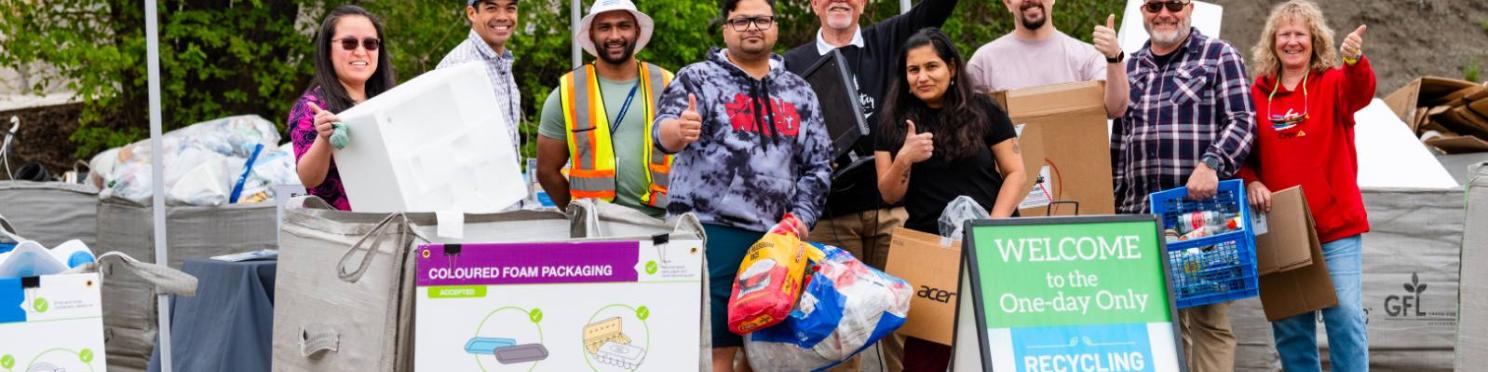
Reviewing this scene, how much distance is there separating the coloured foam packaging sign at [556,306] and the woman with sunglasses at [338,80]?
99 cm

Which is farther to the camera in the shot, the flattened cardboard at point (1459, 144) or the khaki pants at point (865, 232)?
the flattened cardboard at point (1459, 144)

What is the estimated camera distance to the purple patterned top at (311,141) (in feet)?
16.6

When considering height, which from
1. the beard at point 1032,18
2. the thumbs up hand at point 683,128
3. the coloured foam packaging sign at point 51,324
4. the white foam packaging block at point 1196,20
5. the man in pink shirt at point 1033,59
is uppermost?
the white foam packaging block at point 1196,20

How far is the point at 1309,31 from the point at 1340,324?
1.11 meters

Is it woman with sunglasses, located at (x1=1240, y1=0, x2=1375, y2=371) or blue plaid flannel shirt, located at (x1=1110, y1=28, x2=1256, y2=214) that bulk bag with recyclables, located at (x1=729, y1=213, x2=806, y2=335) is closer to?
blue plaid flannel shirt, located at (x1=1110, y1=28, x2=1256, y2=214)

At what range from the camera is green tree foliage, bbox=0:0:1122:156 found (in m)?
11.6

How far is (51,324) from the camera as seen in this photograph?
4.11 metres

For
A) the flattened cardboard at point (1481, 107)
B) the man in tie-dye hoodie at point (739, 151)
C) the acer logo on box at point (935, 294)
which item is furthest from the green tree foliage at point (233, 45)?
the acer logo on box at point (935, 294)

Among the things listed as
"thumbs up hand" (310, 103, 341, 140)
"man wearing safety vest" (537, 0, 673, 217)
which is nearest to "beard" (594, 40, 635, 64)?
"man wearing safety vest" (537, 0, 673, 217)

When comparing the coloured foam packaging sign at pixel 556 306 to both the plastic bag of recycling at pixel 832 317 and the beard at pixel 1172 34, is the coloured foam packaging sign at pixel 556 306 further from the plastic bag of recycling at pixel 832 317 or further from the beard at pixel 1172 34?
the beard at pixel 1172 34

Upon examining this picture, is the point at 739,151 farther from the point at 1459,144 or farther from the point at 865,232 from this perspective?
the point at 1459,144

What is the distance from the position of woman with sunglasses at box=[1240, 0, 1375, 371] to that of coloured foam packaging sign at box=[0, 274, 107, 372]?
4006 mm

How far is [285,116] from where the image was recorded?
12.2 metres

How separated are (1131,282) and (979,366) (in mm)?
561
